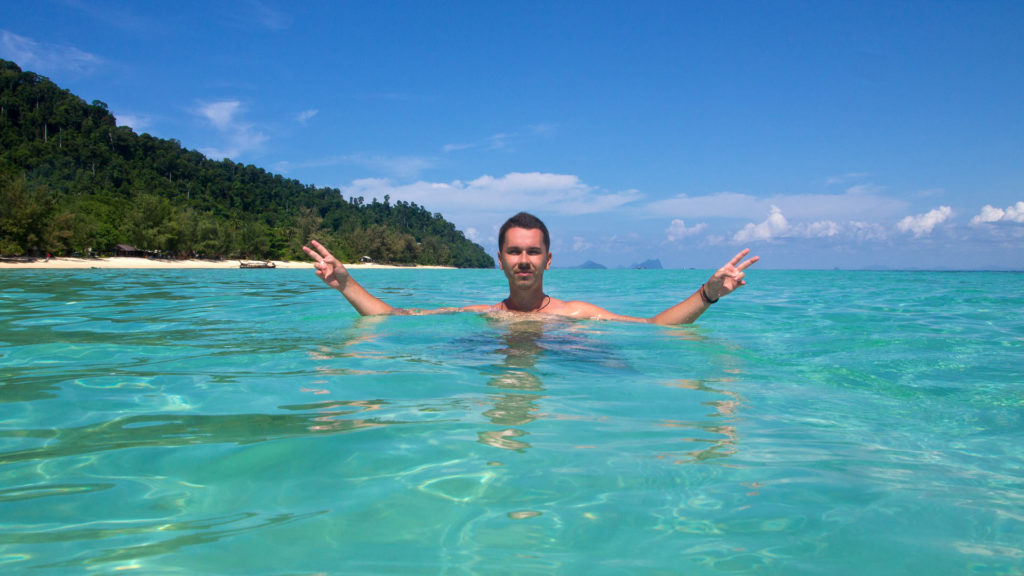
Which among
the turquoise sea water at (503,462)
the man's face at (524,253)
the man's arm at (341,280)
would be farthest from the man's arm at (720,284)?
the man's arm at (341,280)

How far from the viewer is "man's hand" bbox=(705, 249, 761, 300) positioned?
4609 millimetres

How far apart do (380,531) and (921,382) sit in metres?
3.88

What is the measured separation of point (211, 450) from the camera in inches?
84.4

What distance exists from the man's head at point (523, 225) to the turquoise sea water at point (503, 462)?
1212 mm

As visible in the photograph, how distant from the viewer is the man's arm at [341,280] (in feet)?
16.5

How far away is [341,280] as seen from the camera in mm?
5312

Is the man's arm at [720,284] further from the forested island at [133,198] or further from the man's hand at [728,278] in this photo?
the forested island at [133,198]

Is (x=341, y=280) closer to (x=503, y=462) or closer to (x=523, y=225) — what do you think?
(x=523, y=225)

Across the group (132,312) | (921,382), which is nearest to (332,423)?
(921,382)

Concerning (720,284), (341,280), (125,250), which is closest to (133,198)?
(125,250)

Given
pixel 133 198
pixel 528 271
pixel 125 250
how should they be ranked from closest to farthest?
pixel 528 271 → pixel 125 250 → pixel 133 198

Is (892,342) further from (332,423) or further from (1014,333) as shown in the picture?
(332,423)

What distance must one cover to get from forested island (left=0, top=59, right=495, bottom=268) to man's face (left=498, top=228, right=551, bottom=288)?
4234 centimetres

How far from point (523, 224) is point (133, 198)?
8636 cm
